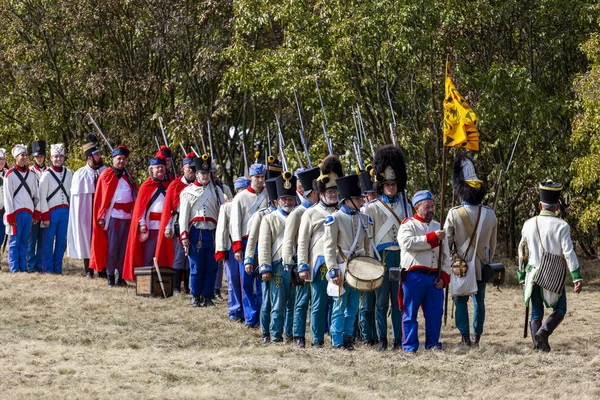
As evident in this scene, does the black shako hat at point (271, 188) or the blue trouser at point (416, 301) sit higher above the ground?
the black shako hat at point (271, 188)

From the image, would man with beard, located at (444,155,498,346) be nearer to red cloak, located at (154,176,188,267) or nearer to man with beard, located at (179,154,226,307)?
man with beard, located at (179,154,226,307)

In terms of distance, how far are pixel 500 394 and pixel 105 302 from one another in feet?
19.7

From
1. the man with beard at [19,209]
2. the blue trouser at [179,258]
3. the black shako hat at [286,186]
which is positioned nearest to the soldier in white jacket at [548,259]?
the black shako hat at [286,186]

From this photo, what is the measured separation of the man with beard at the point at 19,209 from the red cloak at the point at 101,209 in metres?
1.30

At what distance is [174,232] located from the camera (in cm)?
1544

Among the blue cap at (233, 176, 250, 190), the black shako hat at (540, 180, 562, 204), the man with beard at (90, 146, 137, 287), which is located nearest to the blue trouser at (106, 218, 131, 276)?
the man with beard at (90, 146, 137, 287)

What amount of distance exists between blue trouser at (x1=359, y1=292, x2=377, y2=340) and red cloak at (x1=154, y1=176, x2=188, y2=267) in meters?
4.09

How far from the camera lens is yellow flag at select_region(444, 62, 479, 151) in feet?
38.0

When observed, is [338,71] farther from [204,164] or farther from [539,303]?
[539,303]

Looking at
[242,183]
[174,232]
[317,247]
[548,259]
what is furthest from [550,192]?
[174,232]

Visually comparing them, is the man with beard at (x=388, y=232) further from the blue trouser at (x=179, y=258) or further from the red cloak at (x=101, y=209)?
the red cloak at (x=101, y=209)

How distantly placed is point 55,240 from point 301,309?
22.6 feet

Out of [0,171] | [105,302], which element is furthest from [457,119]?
[0,171]

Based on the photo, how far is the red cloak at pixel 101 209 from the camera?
16.4m
